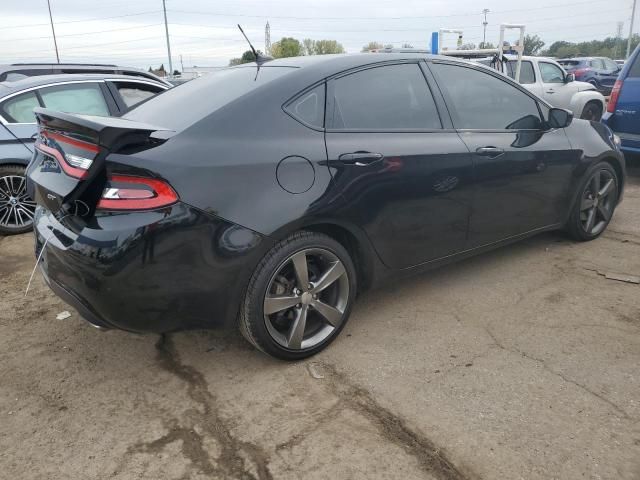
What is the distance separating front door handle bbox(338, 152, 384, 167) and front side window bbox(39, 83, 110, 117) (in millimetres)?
3569

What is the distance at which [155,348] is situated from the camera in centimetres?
314

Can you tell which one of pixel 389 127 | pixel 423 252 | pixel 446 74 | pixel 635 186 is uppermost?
pixel 446 74

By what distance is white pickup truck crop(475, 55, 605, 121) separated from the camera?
36.3 ft

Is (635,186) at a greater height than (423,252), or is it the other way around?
(423,252)

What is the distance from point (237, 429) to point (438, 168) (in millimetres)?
1892

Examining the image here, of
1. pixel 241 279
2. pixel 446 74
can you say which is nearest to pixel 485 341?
pixel 241 279

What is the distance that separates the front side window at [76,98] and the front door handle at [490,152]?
385 centimetres

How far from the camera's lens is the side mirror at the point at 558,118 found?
4.07 meters

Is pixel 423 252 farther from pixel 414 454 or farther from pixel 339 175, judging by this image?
pixel 414 454

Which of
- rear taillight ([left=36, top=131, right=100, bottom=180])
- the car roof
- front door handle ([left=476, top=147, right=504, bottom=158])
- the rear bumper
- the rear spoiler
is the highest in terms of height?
the car roof

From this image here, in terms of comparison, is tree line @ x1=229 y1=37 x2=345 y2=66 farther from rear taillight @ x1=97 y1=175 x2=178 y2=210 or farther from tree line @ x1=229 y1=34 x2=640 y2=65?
rear taillight @ x1=97 y1=175 x2=178 y2=210

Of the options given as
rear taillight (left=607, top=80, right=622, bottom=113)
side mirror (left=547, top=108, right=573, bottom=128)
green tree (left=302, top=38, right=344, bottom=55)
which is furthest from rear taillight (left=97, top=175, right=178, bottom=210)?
green tree (left=302, top=38, right=344, bottom=55)

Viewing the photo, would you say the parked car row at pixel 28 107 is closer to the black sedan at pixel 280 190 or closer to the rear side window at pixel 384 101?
the black sedan at pixel 280 190

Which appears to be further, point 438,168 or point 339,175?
point 438,168
